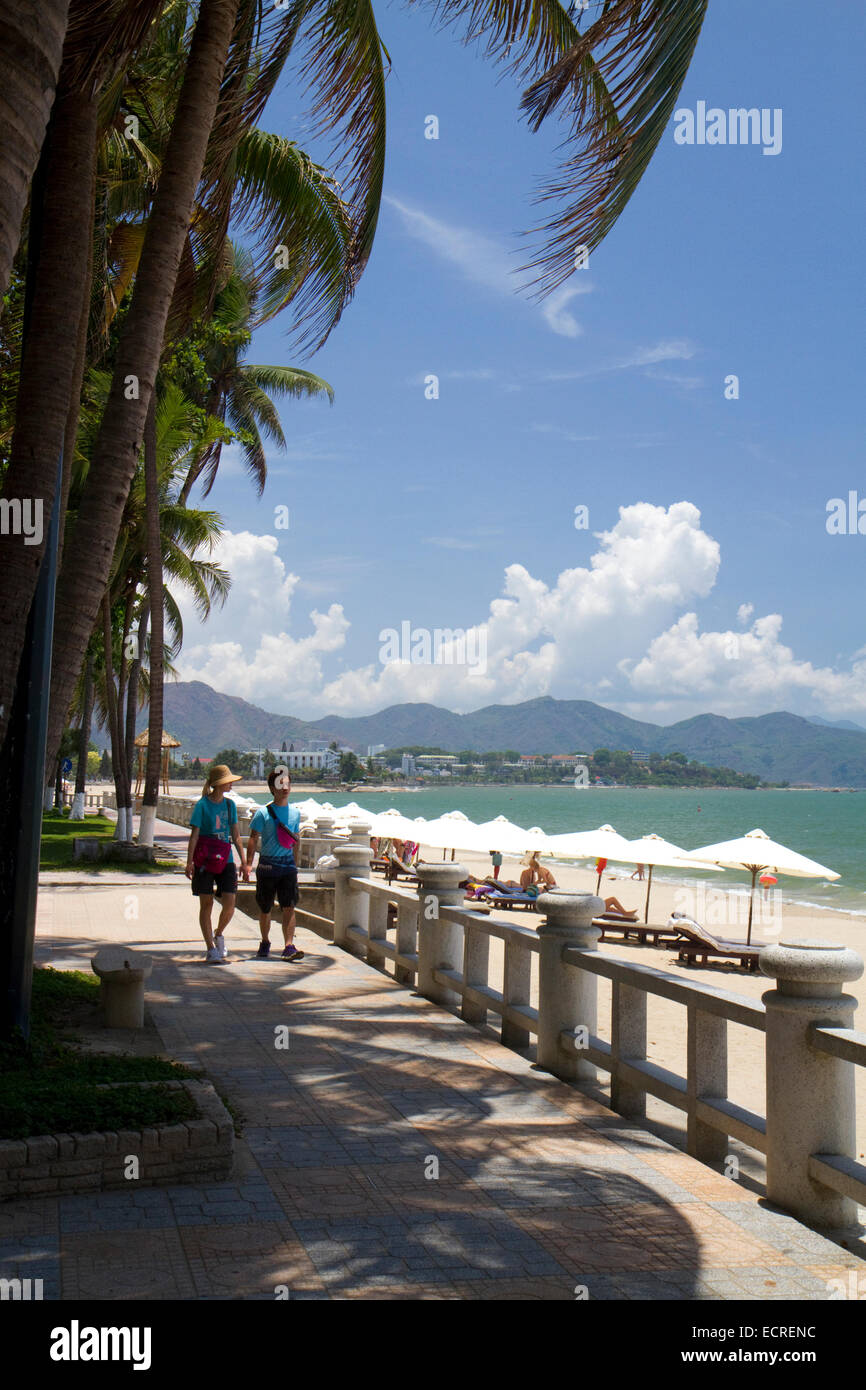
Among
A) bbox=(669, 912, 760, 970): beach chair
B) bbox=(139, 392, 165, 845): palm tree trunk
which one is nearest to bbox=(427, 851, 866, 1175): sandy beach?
bbox=(669, 912, 760, 970): beach chair

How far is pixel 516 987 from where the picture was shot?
789 centimetres

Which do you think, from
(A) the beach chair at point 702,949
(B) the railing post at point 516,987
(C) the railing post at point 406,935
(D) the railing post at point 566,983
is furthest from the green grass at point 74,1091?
(A) the beach chair at point 702,949

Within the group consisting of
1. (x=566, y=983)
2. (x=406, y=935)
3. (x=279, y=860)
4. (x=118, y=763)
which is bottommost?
(x=406, y=935)

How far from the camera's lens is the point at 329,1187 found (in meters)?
4.80

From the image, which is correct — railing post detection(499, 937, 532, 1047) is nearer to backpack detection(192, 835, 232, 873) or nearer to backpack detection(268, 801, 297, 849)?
backpack detection(192, 835, 232, 873)

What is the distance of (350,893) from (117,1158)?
24.5 feet

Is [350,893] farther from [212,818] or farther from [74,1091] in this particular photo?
[74,1091]

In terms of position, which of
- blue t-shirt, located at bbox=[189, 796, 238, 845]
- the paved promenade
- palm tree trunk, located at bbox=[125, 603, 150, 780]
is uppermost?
palm tree trunk, located at bbox=[125, 603, 150, 780]

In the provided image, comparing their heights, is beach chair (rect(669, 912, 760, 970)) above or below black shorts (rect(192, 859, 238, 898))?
below

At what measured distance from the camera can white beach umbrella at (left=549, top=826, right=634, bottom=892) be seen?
71.4 feet

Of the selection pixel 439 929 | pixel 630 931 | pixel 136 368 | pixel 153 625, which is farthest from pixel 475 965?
pixel 153 625
